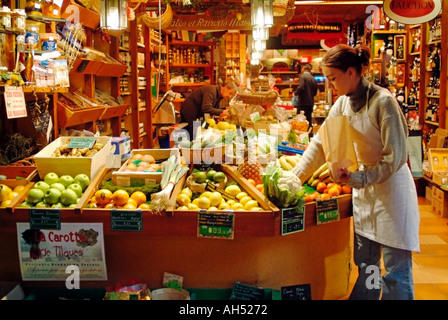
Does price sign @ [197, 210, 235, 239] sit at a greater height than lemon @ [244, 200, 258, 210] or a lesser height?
lesser

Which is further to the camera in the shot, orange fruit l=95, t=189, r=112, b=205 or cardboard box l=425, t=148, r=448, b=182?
cardboard box l=425, t=148, r=448, b=182

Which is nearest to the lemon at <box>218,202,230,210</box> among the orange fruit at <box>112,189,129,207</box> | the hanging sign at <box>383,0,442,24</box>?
the orange fruit at <box>112,189,129,207</box>

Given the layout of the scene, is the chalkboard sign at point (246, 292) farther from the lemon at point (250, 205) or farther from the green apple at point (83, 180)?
the green apple at point (83, 180)

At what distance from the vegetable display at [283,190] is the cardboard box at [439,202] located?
3.87 metres

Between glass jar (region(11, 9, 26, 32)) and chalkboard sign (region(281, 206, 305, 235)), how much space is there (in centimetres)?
224

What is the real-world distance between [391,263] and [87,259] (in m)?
1.77

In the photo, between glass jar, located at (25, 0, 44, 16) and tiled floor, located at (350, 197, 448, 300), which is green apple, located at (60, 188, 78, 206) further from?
tiled floor, located at (350, 197, 448, 300)

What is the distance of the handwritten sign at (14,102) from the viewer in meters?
3.29

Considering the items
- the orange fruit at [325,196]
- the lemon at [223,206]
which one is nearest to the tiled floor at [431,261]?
the orange fruit at [325,196]

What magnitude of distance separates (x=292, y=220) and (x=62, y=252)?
4.51 feet

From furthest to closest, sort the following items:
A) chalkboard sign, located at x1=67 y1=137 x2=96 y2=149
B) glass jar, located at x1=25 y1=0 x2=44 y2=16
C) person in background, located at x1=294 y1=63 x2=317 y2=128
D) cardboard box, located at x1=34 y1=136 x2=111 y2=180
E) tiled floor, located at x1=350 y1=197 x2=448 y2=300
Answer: person in background, located at x1=294 y1=63 x2=317 y2=128
tiled floor, located at x1=350 y1=197 x2=448 y2=300
glass jar, located at x1=25 y1=0 x2=44 y2=16
chalkboard sign, located at x1=67 y1=137 x2=96 y2=149
cardboard box, located at x1=34 y1=136 x2=111 y2=180

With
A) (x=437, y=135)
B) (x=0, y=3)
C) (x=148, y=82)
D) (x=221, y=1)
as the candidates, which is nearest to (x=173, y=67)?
(x=148, y=82)

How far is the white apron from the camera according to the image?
276 cm

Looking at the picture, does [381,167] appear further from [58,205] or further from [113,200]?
[58,205]
